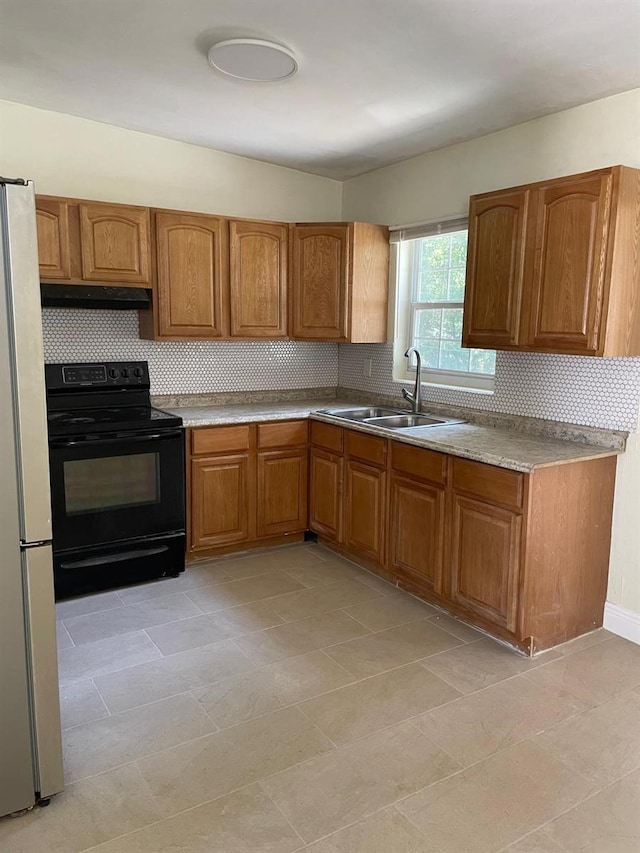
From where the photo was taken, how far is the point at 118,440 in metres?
3.33

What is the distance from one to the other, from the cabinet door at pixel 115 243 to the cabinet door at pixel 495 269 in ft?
5.88

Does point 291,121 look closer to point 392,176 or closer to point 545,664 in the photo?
point 392,176

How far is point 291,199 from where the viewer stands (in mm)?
4422

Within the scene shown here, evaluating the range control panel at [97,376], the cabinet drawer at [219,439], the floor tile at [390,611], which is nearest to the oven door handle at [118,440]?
the cabinet drawer at [219,439]

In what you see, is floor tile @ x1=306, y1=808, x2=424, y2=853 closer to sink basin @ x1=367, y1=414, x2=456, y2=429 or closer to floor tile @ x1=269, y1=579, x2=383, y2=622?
floor tile @ x1=269, y1=579, x2=383, y2=622

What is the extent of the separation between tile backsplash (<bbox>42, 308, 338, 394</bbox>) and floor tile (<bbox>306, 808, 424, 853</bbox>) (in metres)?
2.85

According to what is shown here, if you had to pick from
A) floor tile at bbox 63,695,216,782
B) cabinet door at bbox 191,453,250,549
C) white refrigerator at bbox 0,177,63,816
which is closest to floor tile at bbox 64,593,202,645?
cabinet door at bbox 191,453,250,549

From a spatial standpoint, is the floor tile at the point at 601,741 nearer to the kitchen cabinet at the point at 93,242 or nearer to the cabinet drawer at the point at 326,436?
the cabinet drawer at the point at 326,436

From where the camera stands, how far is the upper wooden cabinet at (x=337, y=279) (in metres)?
4.04

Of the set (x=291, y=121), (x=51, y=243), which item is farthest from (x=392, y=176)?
(x=51, y=243)

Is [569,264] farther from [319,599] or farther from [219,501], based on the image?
[219,501]

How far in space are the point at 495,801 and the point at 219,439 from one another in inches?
92.6

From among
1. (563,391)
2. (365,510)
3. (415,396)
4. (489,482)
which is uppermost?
(563,391)

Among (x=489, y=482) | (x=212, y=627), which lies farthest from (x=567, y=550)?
(x=212, y=627)
